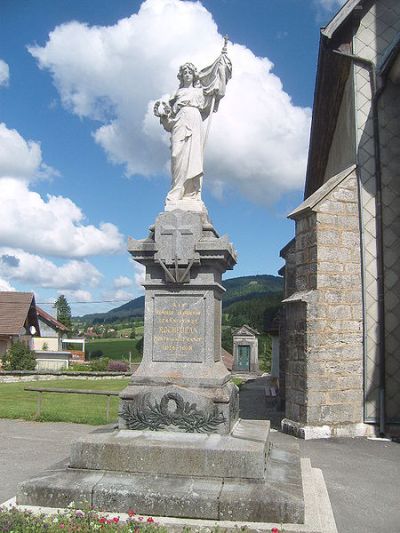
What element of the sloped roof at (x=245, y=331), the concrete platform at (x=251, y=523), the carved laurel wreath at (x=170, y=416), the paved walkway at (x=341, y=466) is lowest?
the paved walkway at (x=341, y=466)

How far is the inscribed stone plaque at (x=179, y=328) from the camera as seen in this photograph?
6133mm

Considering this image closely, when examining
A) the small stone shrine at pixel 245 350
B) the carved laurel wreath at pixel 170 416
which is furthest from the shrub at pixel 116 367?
the carved laurel wreath at pixel 170 416

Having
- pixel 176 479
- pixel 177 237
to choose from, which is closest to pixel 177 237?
pixel 177 237

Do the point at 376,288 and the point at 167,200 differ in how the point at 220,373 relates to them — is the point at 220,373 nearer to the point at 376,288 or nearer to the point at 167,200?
the point at 167,200

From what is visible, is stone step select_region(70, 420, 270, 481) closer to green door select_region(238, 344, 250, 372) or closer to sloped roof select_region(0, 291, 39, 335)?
sloped roof select_region(0, 291, 39, 335)

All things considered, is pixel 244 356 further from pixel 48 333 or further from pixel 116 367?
pixel 48 333

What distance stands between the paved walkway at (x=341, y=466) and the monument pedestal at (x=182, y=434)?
2.34ft

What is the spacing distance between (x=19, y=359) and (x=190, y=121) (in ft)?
84.8

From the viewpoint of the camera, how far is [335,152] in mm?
13906

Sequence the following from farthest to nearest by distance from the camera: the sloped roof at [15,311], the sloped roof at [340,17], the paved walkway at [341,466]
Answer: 1. the sloped roof at [15,311]
2. the sloped roof at [340,17]
3. the paved walkway at [341,466]

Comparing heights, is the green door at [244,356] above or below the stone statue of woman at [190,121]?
below

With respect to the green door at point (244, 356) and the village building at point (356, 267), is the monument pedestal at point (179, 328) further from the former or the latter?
the green door at point (244, 356)

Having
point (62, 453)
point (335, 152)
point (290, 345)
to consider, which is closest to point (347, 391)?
point (290, 345)

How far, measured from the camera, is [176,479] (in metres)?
5.14
